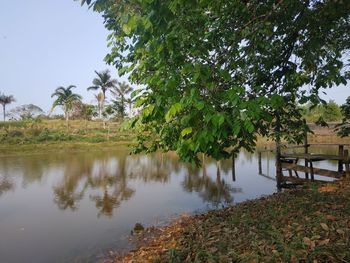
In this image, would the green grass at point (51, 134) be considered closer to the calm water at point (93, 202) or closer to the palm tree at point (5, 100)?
the palm tree at point (5, 100)

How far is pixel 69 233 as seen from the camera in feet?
A: 33.5

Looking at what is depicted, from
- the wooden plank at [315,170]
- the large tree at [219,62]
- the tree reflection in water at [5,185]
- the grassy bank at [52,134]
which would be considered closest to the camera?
the large tree at [219,62]

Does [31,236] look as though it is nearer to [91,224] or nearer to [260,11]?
[91,224]

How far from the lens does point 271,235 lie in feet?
17.4

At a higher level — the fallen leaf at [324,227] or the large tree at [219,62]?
the large tree at [219,62]

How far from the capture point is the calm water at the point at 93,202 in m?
9.12

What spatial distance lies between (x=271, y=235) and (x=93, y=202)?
10.2 meters

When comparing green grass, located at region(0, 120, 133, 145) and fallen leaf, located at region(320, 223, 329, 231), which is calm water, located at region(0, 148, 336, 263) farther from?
green grass, located at region(0, 120, 133, 145)

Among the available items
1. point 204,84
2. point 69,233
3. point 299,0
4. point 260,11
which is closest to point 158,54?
point 204,84

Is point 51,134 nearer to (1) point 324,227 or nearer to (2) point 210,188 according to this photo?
(2) point 210,188

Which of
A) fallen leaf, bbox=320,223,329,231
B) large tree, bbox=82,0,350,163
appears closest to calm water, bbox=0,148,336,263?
large tree, bbox=82,0,350,163

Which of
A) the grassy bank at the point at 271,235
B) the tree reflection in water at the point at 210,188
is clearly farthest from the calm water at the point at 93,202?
the grassy bank at the point at 271,235

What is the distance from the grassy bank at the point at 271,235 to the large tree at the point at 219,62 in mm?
1508

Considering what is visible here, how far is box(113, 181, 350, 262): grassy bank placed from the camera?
433cm
